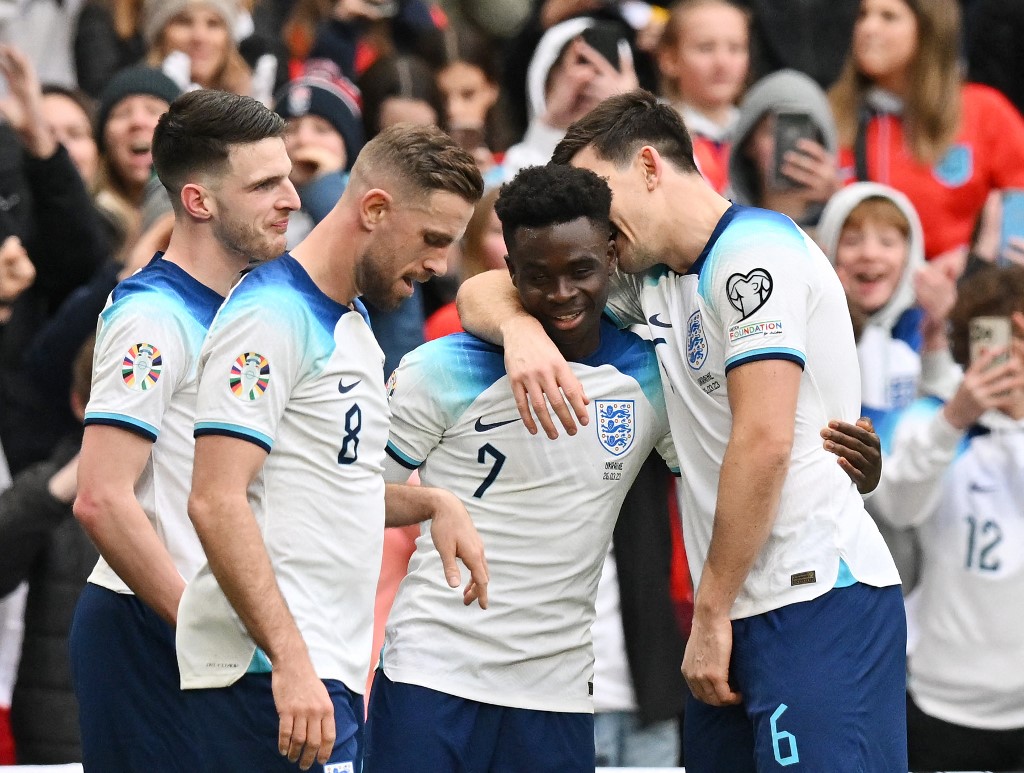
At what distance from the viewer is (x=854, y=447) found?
3.88 m

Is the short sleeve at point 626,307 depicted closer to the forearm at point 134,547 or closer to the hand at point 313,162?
the forearm at point 134,547

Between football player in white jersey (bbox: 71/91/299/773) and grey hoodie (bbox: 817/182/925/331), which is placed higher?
grey hoodie (bbox: 817/182/925/331)

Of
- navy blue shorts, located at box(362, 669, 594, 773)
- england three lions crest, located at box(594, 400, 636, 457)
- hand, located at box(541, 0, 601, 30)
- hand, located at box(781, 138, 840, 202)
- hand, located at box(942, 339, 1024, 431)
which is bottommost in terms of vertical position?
navy blue shorts, located at box(362, 669, 594, 773)

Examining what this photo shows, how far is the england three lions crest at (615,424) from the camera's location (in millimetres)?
4121

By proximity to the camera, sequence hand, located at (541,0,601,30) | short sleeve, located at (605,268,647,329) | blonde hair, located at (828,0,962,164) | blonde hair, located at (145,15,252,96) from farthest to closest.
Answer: hand, located at (541,0,601,30) < blonde hair, located at (145,15,252,96) < blonde hair, located at (828,0,962,164) < short sleeve, located at (605,268,647,329)

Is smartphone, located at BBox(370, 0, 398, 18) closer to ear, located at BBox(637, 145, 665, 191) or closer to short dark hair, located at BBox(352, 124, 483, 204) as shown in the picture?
ear, located at BBox(637, 145, 665, 191)

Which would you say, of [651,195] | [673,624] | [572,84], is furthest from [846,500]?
[572,84]

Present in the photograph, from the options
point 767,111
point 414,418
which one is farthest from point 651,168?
point 767,111

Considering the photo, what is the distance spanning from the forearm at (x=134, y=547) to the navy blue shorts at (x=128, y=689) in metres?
0.31

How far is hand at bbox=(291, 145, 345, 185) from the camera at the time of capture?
692cm

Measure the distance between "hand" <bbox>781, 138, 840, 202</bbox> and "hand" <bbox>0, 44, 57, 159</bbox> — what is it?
10.2 feet

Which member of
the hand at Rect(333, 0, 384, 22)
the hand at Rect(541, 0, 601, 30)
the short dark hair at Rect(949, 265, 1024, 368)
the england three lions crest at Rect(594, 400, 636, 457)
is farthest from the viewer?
the hand at Rect(333, 0, 384, 22)

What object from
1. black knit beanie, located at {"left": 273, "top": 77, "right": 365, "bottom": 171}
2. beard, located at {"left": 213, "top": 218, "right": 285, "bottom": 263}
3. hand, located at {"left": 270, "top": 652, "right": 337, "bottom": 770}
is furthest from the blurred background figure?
hand, located at {"left": 270, "top": 652, "right": 337, "bottom": 770}

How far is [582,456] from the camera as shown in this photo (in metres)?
4.11
